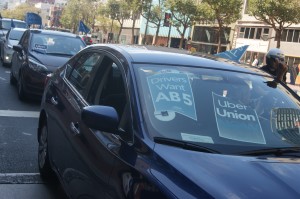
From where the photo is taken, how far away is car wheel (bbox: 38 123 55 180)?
4.82 m

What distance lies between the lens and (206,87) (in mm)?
3330

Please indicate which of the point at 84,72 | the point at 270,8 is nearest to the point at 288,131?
the point at 84,72

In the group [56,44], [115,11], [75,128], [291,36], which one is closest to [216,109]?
[75,128]

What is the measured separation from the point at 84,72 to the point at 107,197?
1.74 meters

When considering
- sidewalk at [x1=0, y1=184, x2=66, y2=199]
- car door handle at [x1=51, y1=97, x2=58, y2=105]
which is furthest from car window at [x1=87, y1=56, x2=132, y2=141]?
sidewalk at [x1=0, y1=184, x2=66, y2=199]

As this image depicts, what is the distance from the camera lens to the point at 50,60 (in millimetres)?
9523

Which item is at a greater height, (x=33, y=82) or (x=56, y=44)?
(x=56, y=44)

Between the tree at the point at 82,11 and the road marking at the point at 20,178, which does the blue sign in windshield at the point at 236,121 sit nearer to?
the road marking at the point at 20,178

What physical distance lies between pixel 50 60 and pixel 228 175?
7.66 metres


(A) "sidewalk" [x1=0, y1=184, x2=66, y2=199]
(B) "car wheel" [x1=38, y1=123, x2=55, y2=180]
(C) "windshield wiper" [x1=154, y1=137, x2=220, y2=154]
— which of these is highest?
(C) "windshield wiper" [x1=154, y1=137, x2=220, y2=154]

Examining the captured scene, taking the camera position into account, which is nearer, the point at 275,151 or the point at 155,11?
the point at 275,151

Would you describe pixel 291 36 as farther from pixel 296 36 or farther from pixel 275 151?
pixel 275 151

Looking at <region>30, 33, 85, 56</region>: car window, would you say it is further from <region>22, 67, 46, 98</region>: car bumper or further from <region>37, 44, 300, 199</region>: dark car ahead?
<region>37, 44, 300, 199</region>: dark car ahead

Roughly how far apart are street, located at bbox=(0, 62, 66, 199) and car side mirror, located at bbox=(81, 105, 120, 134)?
1.82 meters
